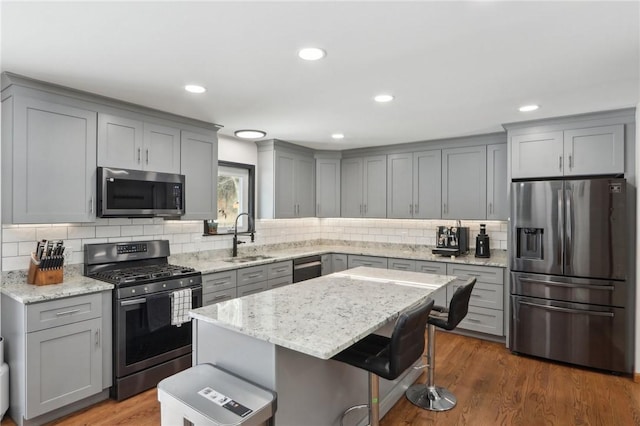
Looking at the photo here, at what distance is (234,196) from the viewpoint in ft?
15.2

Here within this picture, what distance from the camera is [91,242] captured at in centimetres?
313

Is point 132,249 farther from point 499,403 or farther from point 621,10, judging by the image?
point 621,10

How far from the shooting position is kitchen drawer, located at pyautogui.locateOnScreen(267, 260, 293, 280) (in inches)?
162

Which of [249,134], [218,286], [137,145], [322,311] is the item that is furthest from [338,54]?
[218,286]

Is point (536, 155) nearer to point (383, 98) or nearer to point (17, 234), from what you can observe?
point (383, 98)

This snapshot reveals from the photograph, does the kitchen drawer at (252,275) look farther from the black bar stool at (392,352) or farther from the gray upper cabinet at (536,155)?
the gray upper cabinet at (536,155)

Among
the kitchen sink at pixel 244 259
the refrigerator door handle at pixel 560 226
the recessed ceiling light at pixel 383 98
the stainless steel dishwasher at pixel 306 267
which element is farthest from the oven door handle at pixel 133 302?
the refrigerator door handle at pixel 560 226

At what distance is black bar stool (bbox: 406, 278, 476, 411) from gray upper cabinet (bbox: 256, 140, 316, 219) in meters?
2.59

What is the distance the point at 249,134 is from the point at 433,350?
9.61ft

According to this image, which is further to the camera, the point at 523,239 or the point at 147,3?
the point at 523,239

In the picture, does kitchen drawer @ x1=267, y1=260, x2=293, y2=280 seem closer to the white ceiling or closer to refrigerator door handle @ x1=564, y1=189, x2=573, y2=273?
the white ceiling

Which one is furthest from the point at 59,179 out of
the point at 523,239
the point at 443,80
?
the point at 523,239

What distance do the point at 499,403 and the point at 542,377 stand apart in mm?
727

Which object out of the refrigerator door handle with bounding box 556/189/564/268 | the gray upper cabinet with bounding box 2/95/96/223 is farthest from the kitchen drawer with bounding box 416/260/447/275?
the gray upper cabinet with bounding box 2/95/96/223
